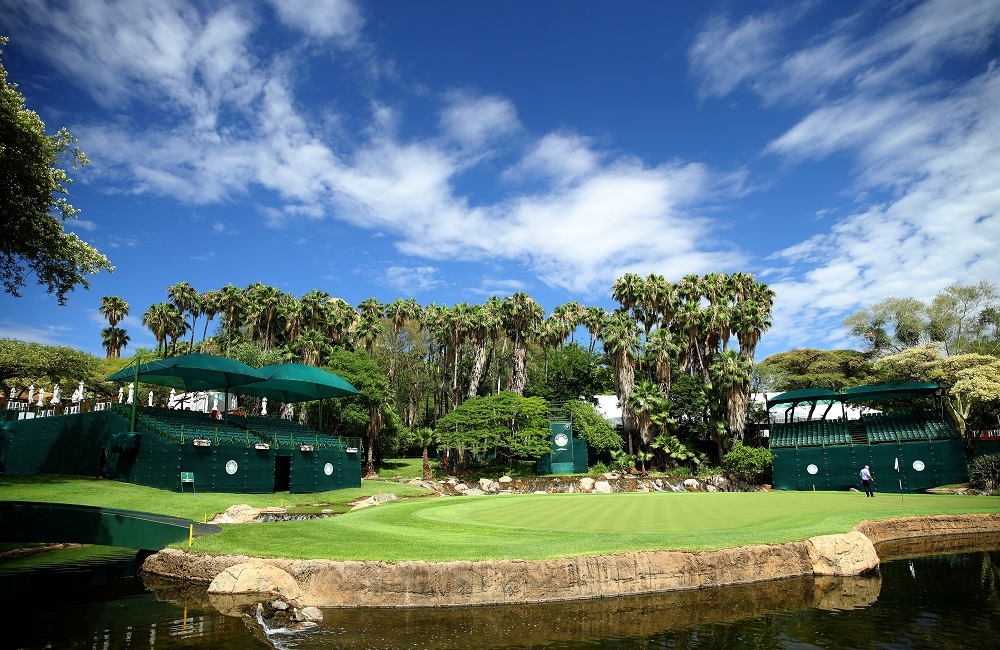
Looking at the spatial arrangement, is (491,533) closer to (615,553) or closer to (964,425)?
(615,553)

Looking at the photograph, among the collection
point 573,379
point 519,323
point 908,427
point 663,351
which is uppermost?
point 519,323

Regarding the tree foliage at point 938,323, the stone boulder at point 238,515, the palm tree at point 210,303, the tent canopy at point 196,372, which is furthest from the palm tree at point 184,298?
the tree foliage at point 938,323

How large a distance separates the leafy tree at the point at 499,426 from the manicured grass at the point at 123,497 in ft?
52.7

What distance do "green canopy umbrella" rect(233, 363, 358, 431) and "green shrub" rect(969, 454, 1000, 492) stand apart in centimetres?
3317

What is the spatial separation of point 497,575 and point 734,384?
33235 millimetres

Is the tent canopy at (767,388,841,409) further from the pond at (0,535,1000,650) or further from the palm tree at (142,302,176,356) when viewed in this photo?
the palm tree at (142,302,176,356)

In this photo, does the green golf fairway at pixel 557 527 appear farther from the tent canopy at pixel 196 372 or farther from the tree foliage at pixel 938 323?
the tree foliage at pixel 938 323

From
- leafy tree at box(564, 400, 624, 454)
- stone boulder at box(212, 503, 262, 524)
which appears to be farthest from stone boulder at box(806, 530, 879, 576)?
leafy tree at box(564, 400, 624, 454)

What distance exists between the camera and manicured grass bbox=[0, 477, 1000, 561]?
40.1ft

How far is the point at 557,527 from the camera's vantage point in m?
16.1

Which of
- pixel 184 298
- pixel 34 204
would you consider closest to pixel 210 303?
pixel 184 298

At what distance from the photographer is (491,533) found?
593 inches

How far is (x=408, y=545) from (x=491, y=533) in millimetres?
2989

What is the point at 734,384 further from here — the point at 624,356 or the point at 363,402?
the point at 363,402
